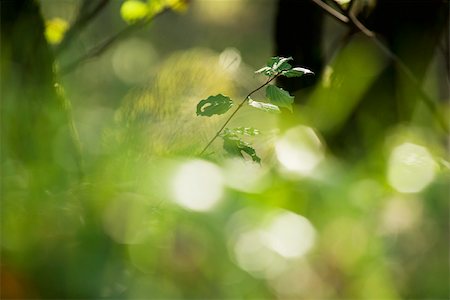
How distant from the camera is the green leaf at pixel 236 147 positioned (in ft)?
7.09

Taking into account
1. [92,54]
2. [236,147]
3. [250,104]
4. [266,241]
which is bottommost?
[92,54]

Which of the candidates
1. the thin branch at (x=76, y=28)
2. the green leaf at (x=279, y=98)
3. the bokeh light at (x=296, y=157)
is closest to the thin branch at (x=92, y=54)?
the thin branch at (x=76, y=28)

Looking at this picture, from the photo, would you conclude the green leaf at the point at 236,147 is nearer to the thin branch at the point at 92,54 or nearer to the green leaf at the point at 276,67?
the green leaf at the point at 276,67

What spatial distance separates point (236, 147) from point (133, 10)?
4.16ft

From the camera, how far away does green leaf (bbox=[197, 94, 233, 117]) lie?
216cm

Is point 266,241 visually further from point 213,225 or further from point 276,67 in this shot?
point 276,67

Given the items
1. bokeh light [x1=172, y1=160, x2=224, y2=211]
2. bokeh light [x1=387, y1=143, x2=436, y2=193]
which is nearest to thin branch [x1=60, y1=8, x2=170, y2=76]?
bokeh light [x1=387, y1=143, x2=436, y2=193]

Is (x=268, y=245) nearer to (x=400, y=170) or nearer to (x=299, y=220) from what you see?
(x=299, y=220)

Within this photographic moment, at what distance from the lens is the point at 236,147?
7.18 ft

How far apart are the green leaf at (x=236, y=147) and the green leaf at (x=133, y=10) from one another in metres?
1.22

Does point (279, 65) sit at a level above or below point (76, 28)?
above

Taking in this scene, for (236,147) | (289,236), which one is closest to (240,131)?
(236,147)

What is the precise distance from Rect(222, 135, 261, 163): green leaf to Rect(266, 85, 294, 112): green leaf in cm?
13

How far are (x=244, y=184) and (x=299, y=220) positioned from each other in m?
0.08
